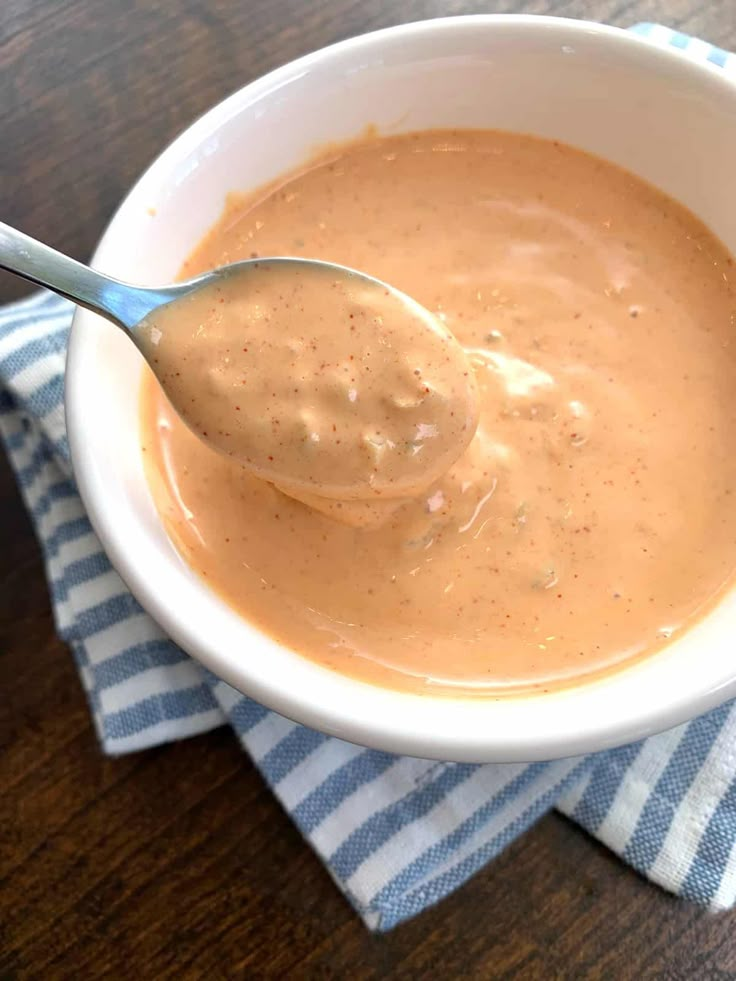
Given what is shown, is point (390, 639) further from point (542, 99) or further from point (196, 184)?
point (542, 99)

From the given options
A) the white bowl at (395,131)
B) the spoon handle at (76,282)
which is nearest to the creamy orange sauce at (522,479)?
the white bowl at (395,131)

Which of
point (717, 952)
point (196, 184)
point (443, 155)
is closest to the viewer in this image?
point (717, 952)

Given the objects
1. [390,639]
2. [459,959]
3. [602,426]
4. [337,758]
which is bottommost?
[459,959]

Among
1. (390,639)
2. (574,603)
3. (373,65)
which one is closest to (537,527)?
(574,603)

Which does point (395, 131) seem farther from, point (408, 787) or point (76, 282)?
point (408, 787)

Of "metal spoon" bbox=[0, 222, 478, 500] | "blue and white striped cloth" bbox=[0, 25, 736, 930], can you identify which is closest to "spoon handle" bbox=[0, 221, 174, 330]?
"metal spoon" bbox=[0, 222, 478, 500]

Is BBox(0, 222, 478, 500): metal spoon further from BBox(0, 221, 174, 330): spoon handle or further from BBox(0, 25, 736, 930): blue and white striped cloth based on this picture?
BBox(0, 25, 736, 930): blue and white striped cloth

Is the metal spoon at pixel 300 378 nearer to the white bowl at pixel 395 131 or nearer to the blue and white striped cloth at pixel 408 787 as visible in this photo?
the white bowl at pixel 395 131
